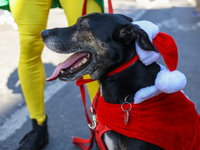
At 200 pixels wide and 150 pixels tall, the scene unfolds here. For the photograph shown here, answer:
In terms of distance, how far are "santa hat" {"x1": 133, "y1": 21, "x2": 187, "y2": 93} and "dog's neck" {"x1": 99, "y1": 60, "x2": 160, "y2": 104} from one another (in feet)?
0.22

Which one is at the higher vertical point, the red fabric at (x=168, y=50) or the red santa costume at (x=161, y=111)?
the red fabric at (x=168, y=50)

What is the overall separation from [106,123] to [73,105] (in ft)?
6.32

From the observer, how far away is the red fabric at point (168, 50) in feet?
6.25

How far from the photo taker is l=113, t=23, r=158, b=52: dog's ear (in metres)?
1.79

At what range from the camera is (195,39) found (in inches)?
303

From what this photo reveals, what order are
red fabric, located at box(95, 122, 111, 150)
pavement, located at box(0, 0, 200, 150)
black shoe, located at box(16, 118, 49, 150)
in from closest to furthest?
red fabric, located at box(95, 122, 111, 150) → black shoe, located at box(16, 118, 49, 150) → pavement, located at box(0, 0, 200, 150)

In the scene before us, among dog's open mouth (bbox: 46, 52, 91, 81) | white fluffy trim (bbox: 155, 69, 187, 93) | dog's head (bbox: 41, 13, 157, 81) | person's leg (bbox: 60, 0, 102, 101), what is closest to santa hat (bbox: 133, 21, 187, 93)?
white fluffy trim (bbox: 155, 69, 187, 93)

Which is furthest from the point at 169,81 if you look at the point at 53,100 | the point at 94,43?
the point at 53,100

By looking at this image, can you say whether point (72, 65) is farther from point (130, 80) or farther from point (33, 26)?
point (33, 26)

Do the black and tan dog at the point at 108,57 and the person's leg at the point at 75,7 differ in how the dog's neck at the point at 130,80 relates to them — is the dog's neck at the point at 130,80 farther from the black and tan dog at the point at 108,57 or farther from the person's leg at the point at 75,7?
the person's leg at the point at 75,7

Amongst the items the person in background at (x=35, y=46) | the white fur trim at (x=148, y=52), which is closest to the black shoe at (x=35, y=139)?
the person in background at (x=35, y=46)

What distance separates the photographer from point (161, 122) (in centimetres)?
198

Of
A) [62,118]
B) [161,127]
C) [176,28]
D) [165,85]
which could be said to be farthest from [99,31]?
[176,28]

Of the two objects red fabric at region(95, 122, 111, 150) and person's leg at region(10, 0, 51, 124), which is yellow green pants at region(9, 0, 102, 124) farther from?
red fabric at region(95, 122, 111, 150)
